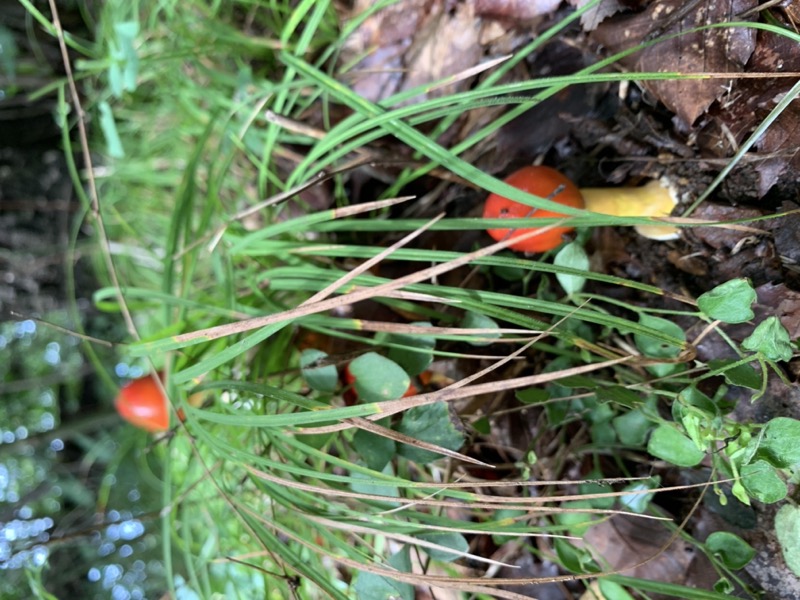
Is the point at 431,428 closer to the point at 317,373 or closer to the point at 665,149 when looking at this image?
the point at 317,373

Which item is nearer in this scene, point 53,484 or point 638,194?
point 638,194

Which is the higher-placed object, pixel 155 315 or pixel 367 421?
pixel 367 421

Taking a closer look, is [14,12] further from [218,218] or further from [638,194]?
[638,194]

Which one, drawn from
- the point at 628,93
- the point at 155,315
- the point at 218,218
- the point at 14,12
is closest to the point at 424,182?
the point at 628,93

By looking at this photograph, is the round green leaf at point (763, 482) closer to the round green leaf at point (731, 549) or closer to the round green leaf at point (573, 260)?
the round green leaf at point (731, 549)

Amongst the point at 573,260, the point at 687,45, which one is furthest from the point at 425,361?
the point at 687,45

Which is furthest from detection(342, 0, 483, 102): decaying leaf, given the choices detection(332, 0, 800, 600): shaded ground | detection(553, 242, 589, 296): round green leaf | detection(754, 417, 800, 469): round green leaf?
detection(754, 417, 800, 469): round green leaf
